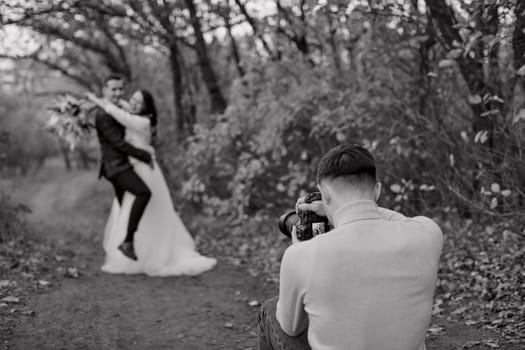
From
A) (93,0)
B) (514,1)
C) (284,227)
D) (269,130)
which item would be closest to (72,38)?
(93,0)

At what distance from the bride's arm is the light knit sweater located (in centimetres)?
470

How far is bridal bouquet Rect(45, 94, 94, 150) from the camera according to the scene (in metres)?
6.82

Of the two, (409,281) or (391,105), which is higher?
(391,105)

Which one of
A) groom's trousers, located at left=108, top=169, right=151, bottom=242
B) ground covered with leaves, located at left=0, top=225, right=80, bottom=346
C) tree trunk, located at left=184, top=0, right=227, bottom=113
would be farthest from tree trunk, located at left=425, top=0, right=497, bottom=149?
tree trunk, located at left=184, top=0, right=227, bottom=113

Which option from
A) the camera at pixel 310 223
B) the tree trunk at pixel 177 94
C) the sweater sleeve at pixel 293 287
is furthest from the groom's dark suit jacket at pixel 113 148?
the tree trunk at pixel 177 94

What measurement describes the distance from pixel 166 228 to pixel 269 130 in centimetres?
208

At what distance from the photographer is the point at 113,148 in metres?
6.68

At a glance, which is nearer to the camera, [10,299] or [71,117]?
[10,299]

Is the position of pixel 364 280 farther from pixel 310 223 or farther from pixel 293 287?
pixel 310 223

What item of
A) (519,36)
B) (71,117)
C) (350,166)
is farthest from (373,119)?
(350,166)

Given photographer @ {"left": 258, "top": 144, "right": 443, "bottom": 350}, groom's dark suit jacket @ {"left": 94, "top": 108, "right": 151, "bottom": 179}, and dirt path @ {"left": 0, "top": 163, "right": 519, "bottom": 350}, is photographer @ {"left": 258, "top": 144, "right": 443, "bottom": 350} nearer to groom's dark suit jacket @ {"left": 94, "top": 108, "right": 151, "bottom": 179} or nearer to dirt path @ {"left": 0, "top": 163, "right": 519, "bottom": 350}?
dirt path @ {"left": 0, "top": 163, "right": 519, "bottom": 350}

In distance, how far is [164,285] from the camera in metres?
6.32

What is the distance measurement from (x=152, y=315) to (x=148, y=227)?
1935 mm

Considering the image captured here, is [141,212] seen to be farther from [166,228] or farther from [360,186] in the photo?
[360,186]
